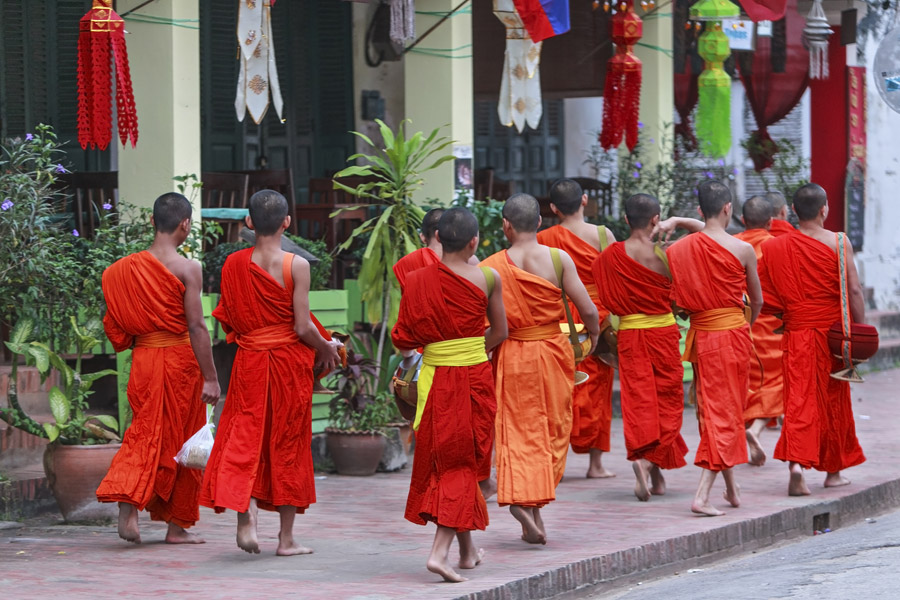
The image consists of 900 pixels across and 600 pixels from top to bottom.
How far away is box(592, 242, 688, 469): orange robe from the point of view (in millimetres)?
8281

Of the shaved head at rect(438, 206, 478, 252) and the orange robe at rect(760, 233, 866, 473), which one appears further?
the orange robe at rect(760, 233, 866, 473)

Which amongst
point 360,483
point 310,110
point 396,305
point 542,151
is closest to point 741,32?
point 542,151

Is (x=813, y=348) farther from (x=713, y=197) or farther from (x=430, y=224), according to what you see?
(x=430, y=224)

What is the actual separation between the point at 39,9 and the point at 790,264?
573 centimetres

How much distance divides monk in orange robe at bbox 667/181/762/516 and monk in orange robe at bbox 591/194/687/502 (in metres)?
0.15

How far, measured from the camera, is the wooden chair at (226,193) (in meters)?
10.7

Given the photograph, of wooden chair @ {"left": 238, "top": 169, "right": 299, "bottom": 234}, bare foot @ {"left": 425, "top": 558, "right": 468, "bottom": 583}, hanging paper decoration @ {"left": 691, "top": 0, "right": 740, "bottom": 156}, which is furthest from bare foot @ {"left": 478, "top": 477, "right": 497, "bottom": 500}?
hanging paper decoration @ {"left": 691, "top": 0, "right": 740, "bottom": 156}

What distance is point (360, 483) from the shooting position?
30.3ft

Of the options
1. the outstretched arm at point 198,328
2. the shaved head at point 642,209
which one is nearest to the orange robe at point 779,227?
the shaved head at point 642,209

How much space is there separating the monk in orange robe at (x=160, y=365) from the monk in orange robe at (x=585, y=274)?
107 inches

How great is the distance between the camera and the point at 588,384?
9.03 meters

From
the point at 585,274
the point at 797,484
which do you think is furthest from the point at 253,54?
the point at 797,484

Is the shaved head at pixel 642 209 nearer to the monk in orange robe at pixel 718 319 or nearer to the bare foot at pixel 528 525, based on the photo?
the monk in orange robe at pixel 718 319

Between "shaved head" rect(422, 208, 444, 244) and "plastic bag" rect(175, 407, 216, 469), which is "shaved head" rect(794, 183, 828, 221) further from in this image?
"plastic bag" rect(175, 407, 216, 469)
